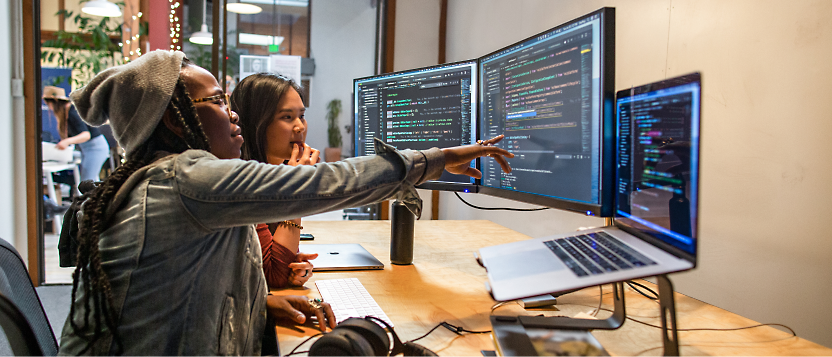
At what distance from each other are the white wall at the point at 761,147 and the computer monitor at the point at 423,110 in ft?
1.89

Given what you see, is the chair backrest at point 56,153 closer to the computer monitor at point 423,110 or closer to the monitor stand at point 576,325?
the computer monitor at point 423,110

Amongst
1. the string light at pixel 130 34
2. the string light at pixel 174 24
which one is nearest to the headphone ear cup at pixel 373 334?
the string light at pixel 174 24

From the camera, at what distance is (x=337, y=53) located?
3.37 metres

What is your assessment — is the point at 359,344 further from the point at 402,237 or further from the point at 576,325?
the point at 402,237

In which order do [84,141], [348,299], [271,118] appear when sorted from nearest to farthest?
[348,299], [271,118], [84,141]

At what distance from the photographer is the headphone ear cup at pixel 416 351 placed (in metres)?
0.67

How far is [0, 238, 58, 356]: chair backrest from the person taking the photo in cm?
89

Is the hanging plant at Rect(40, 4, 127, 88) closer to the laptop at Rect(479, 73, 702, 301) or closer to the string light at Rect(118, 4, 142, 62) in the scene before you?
the string light at Rect(118, 4, 142, 62)

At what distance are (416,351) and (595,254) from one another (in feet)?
0.93

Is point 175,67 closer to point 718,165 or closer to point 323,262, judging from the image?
point 323,262

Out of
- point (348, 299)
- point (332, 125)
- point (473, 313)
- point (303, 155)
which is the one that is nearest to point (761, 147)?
point (473, 313)

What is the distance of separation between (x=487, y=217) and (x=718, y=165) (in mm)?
1500

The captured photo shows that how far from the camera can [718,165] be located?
1205 mm

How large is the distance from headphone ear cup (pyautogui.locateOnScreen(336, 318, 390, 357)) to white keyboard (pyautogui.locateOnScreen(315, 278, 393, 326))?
19cm
